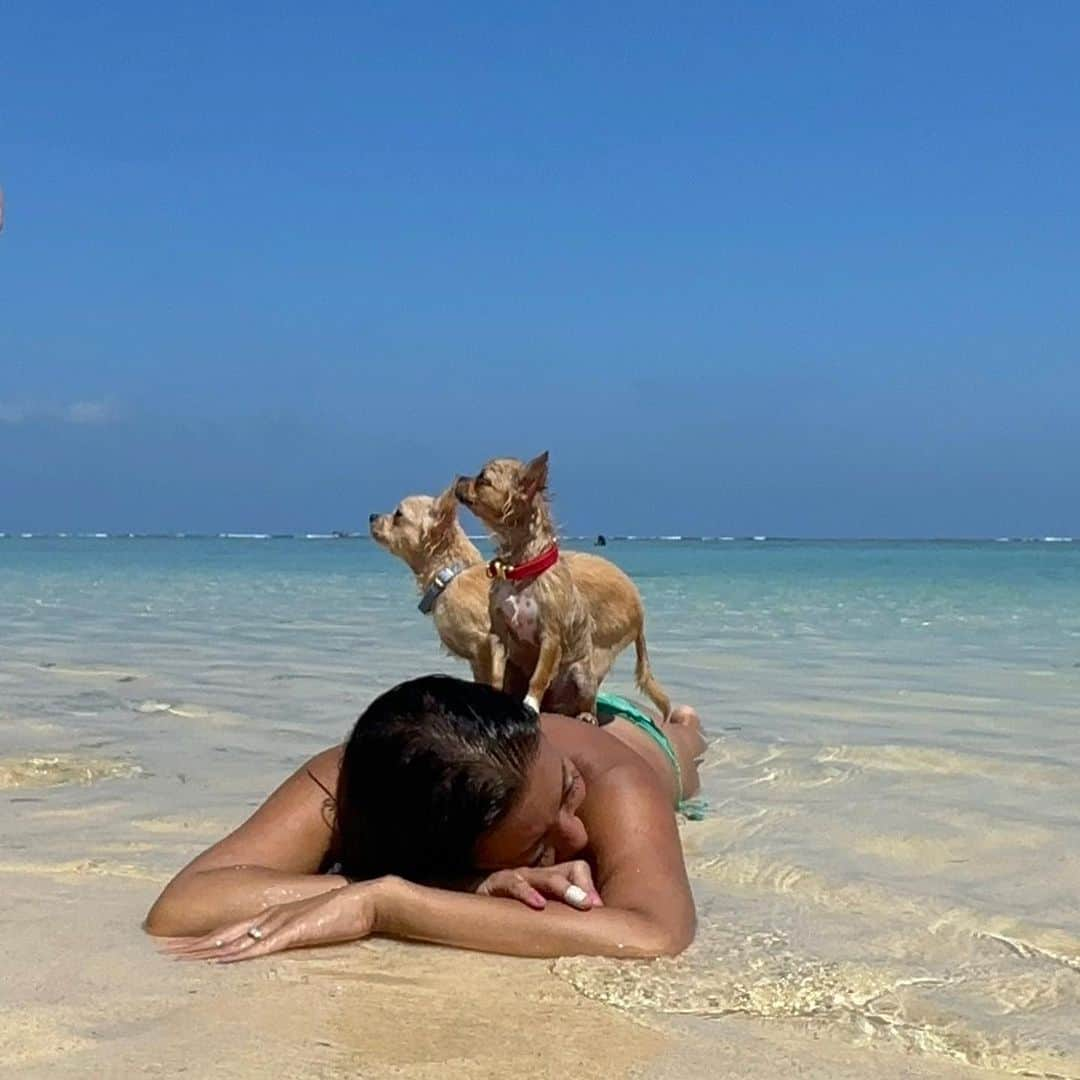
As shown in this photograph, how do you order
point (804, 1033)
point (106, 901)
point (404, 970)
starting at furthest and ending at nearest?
point (106, 901) → point (404, 970) → point (804, 1033)

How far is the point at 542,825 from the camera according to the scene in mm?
3023

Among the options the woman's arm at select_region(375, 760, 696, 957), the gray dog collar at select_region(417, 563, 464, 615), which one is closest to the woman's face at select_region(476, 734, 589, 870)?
the woman's arm at select_region(375, 760, 696, 957)

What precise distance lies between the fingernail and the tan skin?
0.01 meters

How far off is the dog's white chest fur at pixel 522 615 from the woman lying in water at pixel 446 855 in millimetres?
2100

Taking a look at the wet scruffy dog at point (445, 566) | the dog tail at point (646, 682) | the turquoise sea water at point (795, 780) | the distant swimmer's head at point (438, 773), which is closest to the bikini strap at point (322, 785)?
the distant swimmer's head at point (438, 773)

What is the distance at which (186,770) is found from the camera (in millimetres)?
5281

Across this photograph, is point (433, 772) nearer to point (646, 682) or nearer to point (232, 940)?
point (232, 940)

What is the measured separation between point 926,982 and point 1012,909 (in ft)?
2.41

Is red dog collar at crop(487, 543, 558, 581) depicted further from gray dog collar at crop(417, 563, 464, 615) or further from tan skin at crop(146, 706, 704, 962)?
tan skin at crop(146, 706, 704, 962)

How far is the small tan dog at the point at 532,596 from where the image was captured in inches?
210

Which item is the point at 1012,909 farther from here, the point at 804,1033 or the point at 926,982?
the point at 804,1033

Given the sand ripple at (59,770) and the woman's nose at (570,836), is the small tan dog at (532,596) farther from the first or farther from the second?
the woman's nose at (570,836)

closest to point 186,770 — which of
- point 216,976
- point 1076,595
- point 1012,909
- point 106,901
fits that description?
point 106,901

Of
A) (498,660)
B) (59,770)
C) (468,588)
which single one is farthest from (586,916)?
(468,588)
